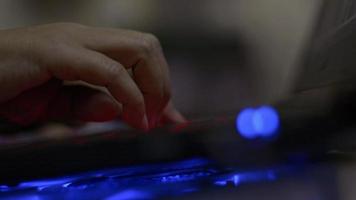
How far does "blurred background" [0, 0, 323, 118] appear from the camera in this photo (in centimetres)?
181

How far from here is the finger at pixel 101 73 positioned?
1.30 ft

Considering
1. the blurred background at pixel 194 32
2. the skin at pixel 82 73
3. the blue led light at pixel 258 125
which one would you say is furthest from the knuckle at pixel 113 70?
the blurred background at pixel 194 32

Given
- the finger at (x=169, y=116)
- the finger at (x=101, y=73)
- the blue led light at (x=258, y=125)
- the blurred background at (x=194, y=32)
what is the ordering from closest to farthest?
1. the blue led light at (x=258, y=125)
2. the finger at (x=101, y=73)
3. the finger at (x=169, y=116)
4. the blurred background at (x=194, y=32)

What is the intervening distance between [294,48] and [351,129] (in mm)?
1691

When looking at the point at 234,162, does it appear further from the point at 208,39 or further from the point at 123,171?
→ the point at 208,39

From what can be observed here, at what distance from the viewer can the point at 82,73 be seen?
1.31ft

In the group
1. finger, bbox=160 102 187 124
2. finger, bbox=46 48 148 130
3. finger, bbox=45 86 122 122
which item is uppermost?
finger, bbox=46 48 148 130

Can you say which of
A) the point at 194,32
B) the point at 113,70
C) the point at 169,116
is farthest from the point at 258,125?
the point at 194,32

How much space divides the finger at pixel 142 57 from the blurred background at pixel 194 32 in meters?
1.26

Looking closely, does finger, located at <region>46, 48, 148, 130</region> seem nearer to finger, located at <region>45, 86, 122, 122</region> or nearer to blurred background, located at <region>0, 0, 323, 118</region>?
finger, located at <region>45, 86, 122, 122</region>

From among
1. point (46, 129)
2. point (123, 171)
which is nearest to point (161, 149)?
point (123, 171)

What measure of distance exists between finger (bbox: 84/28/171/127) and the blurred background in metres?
1.26

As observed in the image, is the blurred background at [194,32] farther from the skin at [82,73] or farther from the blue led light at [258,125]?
the blue led light at [258,125]

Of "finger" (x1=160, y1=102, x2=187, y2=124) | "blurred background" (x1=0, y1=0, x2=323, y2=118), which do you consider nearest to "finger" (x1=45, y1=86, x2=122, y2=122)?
"finger" (x1=160, y1=102, x2=187, y2=124)
